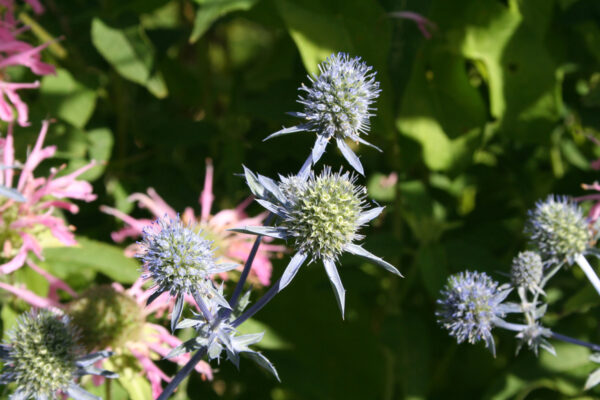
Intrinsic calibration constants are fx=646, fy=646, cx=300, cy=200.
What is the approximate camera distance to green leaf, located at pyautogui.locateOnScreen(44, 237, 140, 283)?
3.17 feet

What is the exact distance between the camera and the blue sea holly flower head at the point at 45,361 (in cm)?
68

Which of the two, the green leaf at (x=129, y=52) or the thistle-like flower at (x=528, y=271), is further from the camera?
the green leaf at (x=129, y=52)

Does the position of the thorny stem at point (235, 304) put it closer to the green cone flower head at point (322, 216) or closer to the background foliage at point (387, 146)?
the green cone flower head at point (322, 216)

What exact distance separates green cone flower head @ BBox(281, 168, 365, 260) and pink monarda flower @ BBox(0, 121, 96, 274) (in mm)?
445

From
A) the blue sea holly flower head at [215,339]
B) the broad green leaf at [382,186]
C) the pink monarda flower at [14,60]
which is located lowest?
the blue sea holly flower head at [215,339]

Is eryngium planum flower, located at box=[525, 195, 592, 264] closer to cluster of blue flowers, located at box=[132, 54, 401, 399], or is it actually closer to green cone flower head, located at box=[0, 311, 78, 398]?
cluster of blue flowers, located at box=[132, 54, 401, 399]

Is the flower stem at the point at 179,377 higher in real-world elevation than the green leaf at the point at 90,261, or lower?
lower

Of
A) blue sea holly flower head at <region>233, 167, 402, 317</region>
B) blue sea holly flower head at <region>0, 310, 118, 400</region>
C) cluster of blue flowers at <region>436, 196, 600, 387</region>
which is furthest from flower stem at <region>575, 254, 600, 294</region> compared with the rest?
blue sea holly flower head at <region>0, 310, 118, 400</region>

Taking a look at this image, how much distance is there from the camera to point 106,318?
901 millimetres

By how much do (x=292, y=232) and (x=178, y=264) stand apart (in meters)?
0.11

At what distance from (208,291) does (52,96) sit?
0.64 metres

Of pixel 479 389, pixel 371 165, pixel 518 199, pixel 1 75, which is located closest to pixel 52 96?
pixel 1 75

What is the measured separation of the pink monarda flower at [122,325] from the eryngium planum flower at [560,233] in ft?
1.52

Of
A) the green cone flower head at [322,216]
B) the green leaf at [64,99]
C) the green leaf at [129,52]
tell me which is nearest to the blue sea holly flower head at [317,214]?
the green cone flower head at [322,216]
